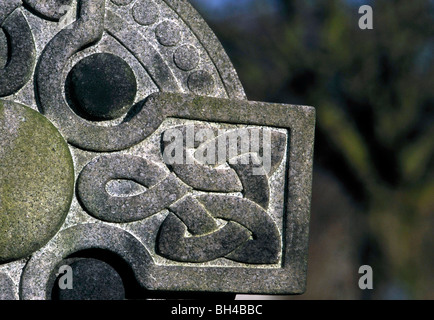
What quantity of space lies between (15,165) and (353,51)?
5.85 metres

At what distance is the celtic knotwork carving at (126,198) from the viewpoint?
9.80 feet

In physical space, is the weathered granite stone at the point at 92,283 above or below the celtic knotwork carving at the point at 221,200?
below

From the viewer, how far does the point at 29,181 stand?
288 centimetres

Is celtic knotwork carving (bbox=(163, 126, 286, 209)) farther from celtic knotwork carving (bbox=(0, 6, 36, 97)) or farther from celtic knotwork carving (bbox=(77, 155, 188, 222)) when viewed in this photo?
celtic knotwork carving (bbox=(0, 6, 36, 97))

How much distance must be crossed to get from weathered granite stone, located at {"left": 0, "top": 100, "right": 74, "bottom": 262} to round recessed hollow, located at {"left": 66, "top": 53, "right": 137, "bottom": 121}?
0.14 metres

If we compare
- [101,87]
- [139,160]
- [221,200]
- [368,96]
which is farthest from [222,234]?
[368,96]

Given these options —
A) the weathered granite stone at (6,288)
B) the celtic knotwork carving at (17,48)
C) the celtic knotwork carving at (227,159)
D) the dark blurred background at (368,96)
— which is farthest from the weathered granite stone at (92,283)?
the dark blurred background at (368,96)

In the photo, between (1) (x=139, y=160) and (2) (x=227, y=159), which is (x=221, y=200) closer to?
(2) (x=227, y=159)

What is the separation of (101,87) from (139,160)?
0.29 meters

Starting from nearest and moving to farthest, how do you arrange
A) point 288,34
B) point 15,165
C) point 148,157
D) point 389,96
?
point 15,165
point 148,157
point 389,96
point 288,34

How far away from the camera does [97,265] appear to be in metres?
3.02

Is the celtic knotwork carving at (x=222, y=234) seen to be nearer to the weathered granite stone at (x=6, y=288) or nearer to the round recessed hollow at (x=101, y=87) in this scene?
the round recessed hollow at (x=101, y=87)
